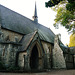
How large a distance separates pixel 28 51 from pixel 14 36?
4874 mm

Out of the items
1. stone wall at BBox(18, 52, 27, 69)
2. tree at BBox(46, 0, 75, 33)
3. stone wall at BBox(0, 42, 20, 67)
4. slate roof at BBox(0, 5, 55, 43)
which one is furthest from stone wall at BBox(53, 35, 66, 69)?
stone wall at BBox(0, 42, 20, 67)

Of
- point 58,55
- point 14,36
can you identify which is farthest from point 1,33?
point 58,55

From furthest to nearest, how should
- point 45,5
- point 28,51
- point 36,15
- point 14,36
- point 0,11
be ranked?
point 36,15 → point 0,11 → point 14,36 → point 28,51 → point 45,5

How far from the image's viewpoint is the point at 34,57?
1888 centimetres

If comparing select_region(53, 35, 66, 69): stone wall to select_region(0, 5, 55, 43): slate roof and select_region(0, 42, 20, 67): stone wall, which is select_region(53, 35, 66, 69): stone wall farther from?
select_region(0, 42, 20, 67): stone wall

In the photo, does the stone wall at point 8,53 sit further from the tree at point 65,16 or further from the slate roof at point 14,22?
the tree at point 65,16

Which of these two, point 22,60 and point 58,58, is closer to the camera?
point 22,60

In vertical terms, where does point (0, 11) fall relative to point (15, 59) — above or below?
above

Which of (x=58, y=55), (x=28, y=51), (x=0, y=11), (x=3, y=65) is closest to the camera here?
(x=3, y=65)

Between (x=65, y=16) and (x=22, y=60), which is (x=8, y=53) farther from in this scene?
(x=65, y=16)

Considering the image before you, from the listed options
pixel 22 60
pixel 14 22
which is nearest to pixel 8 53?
pixel 22 60

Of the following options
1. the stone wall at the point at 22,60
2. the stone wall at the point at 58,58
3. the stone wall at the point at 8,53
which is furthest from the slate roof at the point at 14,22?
the stone wall at the point at 22,60

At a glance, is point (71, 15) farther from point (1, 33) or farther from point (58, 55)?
point (1, 33)

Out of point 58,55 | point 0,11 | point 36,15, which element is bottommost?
point 58,55
